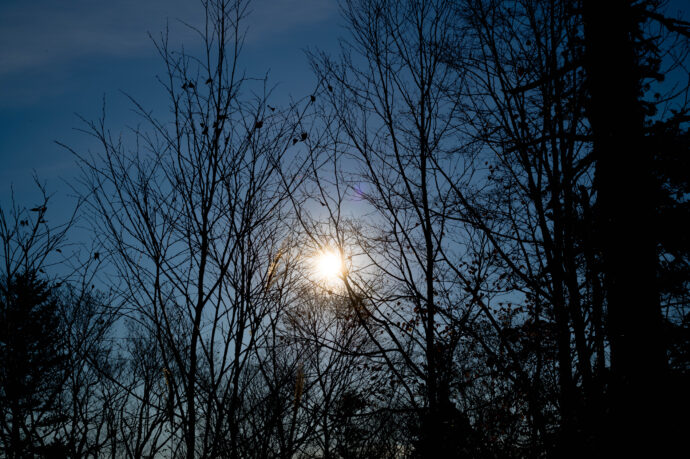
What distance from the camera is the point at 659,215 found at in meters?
6.77

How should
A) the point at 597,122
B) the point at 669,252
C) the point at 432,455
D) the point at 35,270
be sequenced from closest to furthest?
the point at 432,455 < the point at 35,270 < the point at 597,122 < the point at 669,252

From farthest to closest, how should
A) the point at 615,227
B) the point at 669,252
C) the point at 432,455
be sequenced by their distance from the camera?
the point at 669,252
the point at 615,227
the point at 432,455

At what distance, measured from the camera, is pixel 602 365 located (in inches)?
141

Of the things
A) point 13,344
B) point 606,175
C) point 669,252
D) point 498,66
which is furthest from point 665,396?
point 13,344

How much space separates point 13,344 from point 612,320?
5.74 meters

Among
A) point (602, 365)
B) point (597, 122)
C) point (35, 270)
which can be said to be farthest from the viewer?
point (597, 122)

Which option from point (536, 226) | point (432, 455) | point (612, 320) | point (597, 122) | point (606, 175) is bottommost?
point (432, 455)

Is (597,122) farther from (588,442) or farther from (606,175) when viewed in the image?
(588,442)

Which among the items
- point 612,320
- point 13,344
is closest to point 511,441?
point 612,320

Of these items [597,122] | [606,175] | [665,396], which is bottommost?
[665,396]

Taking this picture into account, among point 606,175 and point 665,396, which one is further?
point 606,175

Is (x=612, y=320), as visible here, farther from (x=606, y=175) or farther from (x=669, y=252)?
(x=669, y=252)

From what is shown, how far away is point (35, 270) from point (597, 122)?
652cm

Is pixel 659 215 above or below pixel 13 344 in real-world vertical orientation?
above
